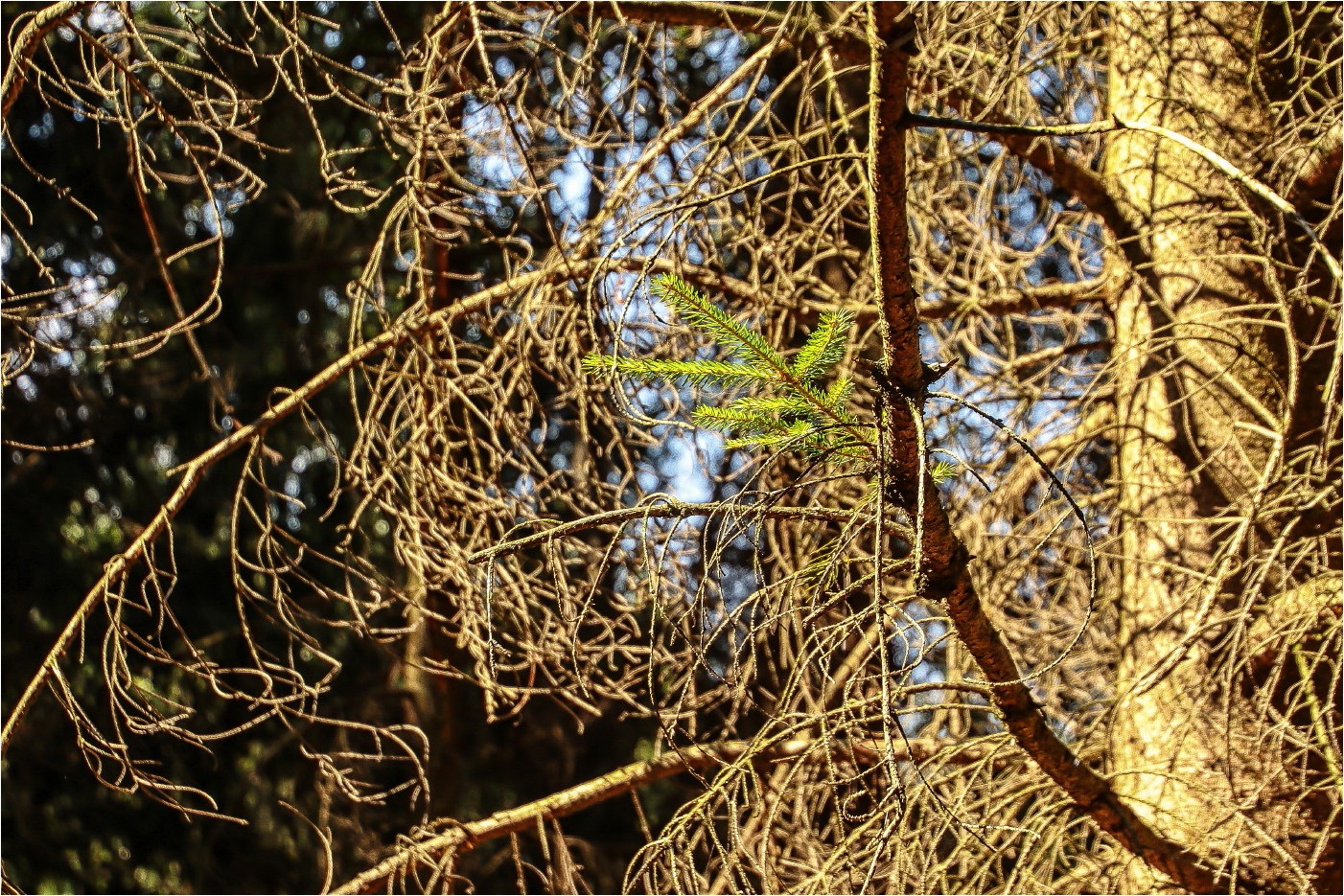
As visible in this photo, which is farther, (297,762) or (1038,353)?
(297,762)

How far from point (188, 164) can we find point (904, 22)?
17.8 ft

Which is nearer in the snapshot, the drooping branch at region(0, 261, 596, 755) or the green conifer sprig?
the green conifer sprig

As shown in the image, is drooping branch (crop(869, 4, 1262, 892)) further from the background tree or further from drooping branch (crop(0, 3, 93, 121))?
drooping branch (crop(0, 3, 93, 121))

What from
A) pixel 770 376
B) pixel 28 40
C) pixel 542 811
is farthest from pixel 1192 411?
pixel 28 40

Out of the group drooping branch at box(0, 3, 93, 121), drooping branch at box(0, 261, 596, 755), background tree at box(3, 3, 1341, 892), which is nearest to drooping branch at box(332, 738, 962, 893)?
background tree at box(3, 3, 1341, 892)

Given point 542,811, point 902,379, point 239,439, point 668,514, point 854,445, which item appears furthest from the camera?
point 542,811

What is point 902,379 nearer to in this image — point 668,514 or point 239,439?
point 668,514

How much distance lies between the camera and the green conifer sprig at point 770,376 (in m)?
1.50

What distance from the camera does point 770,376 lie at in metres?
1.51

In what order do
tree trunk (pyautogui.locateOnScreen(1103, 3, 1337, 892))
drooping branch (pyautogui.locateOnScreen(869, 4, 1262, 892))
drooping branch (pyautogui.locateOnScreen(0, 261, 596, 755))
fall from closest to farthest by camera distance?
1. drooping branch (pyautogui.locateOnScreen(869, 4, 1262, 892))
2. drooping branch (pyautogui.locateOnScreen(0, 261, 596, 755))
3. tree trunk (pyautogui.locateOnScreen(1103, 3, 1337, 892))

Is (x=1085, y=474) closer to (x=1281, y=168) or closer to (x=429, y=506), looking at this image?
(x=1281, y=168)

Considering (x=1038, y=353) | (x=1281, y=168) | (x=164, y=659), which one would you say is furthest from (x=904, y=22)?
(x=1038, y=353)

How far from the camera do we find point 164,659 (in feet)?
8.46

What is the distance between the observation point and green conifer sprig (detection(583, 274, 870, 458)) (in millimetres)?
1501
